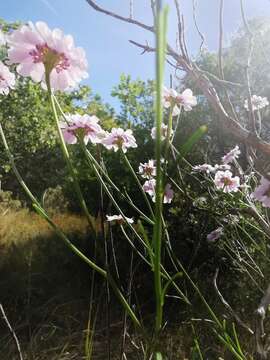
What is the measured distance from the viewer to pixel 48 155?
1220cm

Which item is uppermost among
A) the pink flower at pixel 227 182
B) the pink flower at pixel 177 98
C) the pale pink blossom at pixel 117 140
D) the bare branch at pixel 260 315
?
the pink flower at pixel 177 98

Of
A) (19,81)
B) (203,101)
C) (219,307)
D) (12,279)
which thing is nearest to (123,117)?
(203,101)

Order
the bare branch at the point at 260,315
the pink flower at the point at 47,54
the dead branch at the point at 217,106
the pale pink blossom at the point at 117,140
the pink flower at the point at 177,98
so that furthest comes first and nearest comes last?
the pale pink blossom at the point at 117,140, the pink flower at the point at 177,98, the pink flower at the point at 47,54, the dead branch at the point at 217,106, the bare branch at the point at 260,315

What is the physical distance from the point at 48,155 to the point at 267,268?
396 inches

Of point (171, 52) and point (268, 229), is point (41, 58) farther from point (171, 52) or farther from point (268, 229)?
point (268, 229)

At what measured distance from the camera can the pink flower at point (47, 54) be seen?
2.18ft

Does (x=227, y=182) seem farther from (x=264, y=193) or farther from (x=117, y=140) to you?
(x=264, y=193)

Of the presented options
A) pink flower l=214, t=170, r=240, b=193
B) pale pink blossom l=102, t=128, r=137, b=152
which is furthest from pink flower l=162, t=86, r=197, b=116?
pink flower l=214, t=170, r=240, b=193

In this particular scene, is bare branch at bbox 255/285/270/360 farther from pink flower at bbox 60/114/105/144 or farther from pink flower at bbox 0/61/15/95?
pink flower at bbox 0/61/15/95

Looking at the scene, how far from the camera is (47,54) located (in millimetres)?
665

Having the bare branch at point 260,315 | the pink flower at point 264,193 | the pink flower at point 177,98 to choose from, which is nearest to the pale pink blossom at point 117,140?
the pink flower at point 177,98

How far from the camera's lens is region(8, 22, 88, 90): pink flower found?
2.18 feet

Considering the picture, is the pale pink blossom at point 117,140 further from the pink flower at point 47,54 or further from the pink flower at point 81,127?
the pink flower at point 47,54

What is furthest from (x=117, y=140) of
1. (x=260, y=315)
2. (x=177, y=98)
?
(x=260, y=315)
